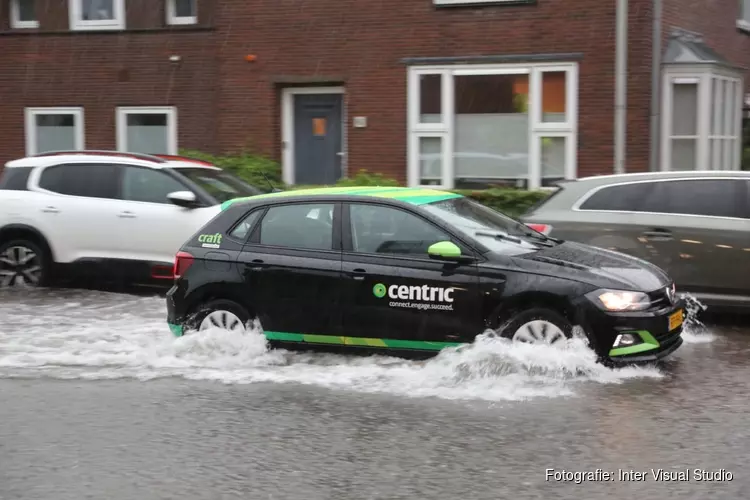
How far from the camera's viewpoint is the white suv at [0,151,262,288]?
12.2 metres

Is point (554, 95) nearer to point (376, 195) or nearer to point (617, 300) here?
point (376, 195)

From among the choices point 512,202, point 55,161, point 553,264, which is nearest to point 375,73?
point 512,202

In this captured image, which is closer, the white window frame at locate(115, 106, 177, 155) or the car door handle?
the car door handle

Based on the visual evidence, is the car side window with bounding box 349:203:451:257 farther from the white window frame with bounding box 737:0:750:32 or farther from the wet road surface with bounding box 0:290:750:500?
the white window frame with bounding box 737:0:750:32

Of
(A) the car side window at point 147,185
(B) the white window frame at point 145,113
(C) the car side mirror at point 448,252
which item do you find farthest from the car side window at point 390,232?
(B) the white window frame at point 145,113

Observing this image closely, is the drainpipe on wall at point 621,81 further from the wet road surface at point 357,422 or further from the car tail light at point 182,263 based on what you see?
the car tail light at point 182,263

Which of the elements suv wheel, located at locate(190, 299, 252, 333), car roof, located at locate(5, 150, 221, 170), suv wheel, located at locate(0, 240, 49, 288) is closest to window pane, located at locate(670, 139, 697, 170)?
car roof, located at locate(5, 150, 221, 170)

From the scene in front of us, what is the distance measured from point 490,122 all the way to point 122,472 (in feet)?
38.7

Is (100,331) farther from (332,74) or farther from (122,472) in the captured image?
(332,74)

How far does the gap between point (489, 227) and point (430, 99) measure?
852 centimetres

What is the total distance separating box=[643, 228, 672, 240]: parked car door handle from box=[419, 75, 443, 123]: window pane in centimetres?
705

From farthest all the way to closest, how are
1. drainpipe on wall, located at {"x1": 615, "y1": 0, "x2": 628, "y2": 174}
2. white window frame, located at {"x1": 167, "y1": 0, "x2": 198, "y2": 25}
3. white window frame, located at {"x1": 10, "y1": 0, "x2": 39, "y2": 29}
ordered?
white window frame, located at {"x1": 10, "y1": 0, "x2": 39, "y2": 29} → white window frame, located at {"x1": 167, "y1": 0, "x2": 198, "y2": 25} → drainpipe on wall, located at {"x1": 615, "y1": 0, "x2": 628, "y2": 174}

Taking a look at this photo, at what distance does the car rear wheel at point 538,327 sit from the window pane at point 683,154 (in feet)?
29.1

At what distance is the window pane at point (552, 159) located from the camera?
16047mm
